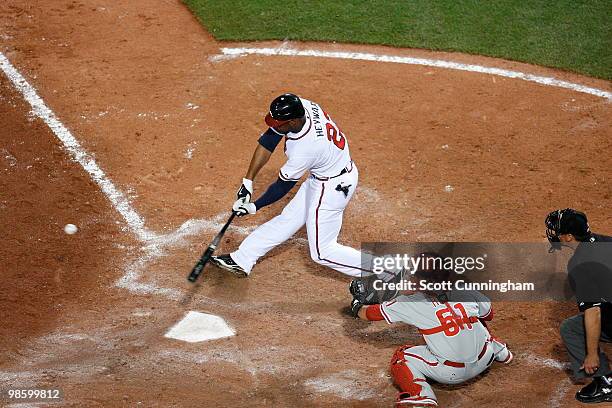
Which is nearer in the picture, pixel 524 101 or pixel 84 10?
pixel 524 101

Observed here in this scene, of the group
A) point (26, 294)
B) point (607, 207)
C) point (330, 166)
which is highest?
point (330, 166)

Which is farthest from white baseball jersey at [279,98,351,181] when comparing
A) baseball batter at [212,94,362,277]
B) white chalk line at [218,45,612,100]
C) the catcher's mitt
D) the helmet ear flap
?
white chalk line at [218,45,612,100]

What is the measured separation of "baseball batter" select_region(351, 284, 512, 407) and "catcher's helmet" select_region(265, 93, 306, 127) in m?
1.99

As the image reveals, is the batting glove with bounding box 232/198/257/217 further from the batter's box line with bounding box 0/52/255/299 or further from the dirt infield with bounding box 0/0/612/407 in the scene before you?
the batter's box line with bounding box 0/52/255/299

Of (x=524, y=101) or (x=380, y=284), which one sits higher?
(x=524, y=101)

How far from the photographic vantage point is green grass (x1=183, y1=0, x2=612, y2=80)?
12.7 meters

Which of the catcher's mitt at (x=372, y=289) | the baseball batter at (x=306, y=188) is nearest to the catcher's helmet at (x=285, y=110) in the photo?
the baseball batter at (x=306, y=188)

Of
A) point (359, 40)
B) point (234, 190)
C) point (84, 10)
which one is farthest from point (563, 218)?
point (84, 10)

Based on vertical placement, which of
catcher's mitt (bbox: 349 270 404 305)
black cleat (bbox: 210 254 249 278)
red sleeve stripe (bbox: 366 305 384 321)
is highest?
red sleeve stripe (bbox: 366 305 384 321)

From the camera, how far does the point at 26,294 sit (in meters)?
8.70

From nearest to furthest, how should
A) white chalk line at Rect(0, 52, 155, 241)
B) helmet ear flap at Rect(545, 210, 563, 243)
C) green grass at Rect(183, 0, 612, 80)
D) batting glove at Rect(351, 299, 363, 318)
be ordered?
helmet ear flap at Rect(545, 210, 563, 243)
batting glove at Rect(351, 299, 363, 318)
white chalk line at Rect(0, 52, 155, 241)
green grass at Rect(183, 0, 612, 80)

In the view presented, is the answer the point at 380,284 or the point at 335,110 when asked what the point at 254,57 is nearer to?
the point at 335,110

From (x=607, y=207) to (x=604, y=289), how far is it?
272 centimetres

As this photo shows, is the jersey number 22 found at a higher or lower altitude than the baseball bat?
higher
